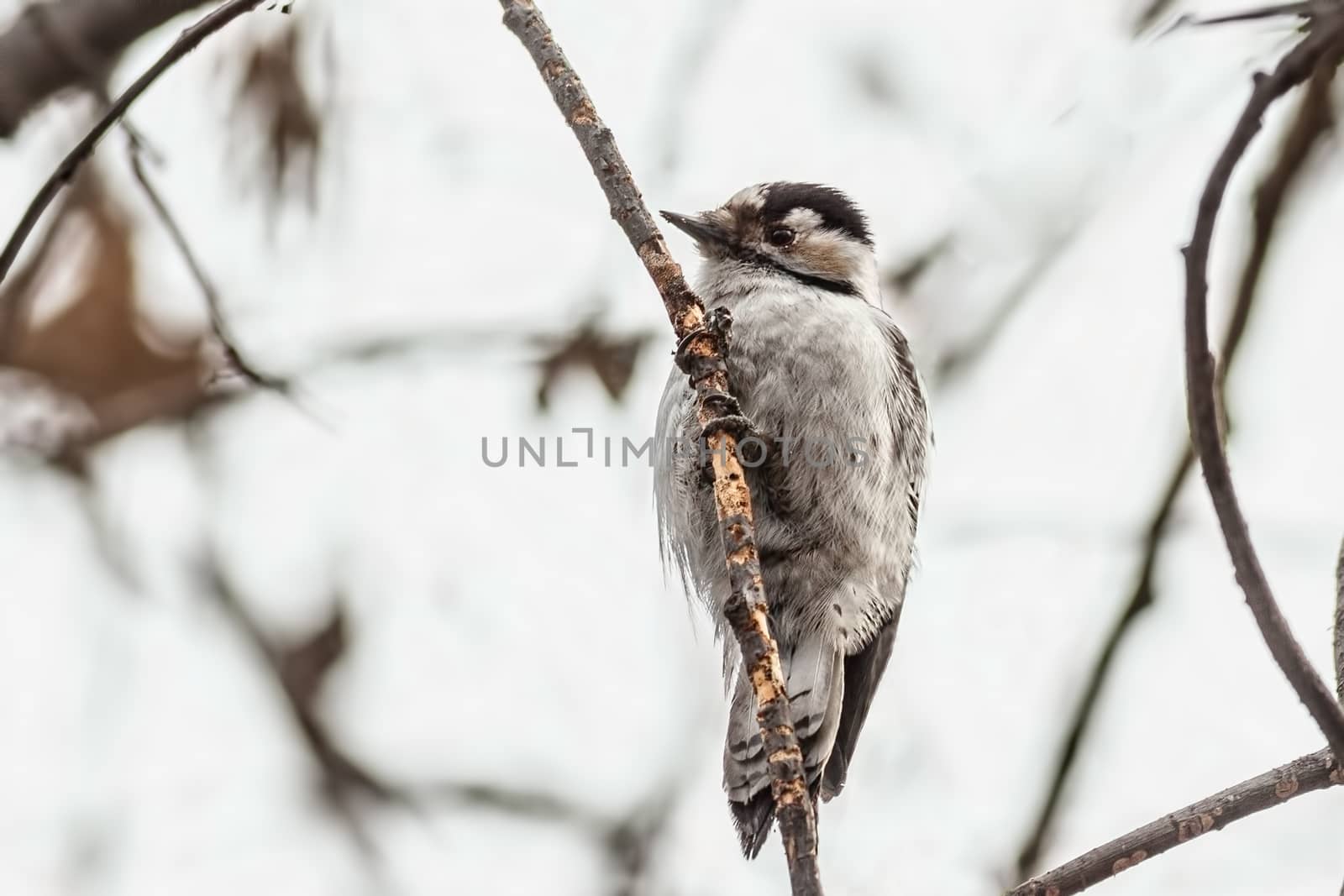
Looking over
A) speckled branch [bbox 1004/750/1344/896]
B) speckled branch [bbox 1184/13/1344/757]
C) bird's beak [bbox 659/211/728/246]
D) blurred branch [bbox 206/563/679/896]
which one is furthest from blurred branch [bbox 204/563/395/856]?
speckled branch [bbox 1184/13/1344/757]

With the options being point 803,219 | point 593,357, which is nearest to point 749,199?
point 803,219

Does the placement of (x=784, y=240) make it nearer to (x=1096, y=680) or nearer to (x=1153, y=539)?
(x=1153, y=539)

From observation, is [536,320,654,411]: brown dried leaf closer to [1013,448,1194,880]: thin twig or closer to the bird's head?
the bird's head

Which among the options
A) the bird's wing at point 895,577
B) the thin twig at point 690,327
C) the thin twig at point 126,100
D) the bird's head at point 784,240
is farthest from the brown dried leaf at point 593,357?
the thin twig at point 126,100

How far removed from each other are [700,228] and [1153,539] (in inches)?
74.0

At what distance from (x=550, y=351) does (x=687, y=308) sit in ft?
8.07

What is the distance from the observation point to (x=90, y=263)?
5324 millimetres

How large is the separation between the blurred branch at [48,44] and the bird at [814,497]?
1801 mm

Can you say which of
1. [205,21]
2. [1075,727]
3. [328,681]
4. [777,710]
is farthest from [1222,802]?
[328,681]

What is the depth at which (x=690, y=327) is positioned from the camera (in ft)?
9.86

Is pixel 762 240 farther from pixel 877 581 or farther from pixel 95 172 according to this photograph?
pixel 95 172

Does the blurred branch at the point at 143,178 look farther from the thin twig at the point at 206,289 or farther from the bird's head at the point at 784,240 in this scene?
the bird's head at the point at 784,240

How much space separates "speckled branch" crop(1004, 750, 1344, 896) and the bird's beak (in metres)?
2.98

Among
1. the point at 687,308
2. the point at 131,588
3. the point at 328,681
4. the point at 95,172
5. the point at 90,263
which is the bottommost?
the point at 328,681
